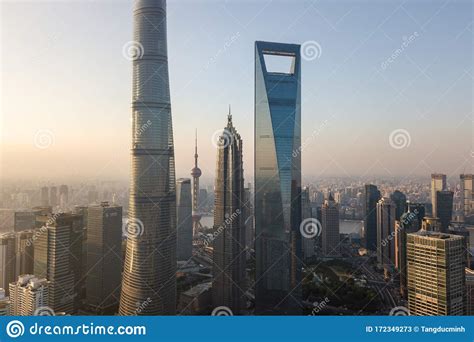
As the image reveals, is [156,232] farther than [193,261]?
No

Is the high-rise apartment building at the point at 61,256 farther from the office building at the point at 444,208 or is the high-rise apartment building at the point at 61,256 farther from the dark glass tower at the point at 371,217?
the office building at the point at 444,208

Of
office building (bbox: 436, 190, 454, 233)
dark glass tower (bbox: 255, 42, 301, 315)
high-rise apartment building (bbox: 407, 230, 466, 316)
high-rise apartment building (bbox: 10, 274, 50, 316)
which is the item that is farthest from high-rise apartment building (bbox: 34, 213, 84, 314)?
office building (bbox: 436, 190, 454, 233)

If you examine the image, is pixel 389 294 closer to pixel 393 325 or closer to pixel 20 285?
pixel 393 325

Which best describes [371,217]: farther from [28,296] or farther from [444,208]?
[28,296]

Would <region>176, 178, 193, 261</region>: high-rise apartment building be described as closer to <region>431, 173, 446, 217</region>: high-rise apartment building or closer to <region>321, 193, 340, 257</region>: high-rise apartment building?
<region>321, 193, 340, 257</region>: high-rise apartment building

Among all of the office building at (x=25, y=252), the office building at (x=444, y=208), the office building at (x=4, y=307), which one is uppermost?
the office building at (x=444, y=208)

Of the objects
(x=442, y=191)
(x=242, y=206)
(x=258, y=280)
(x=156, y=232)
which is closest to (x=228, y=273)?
(x=258, y=280)

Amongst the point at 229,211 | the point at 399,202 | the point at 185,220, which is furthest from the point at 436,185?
the point at 185,220

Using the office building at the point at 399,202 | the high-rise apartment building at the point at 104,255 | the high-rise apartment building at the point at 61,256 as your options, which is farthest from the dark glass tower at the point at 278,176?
the high-rise apartment building at the point at 61,256
